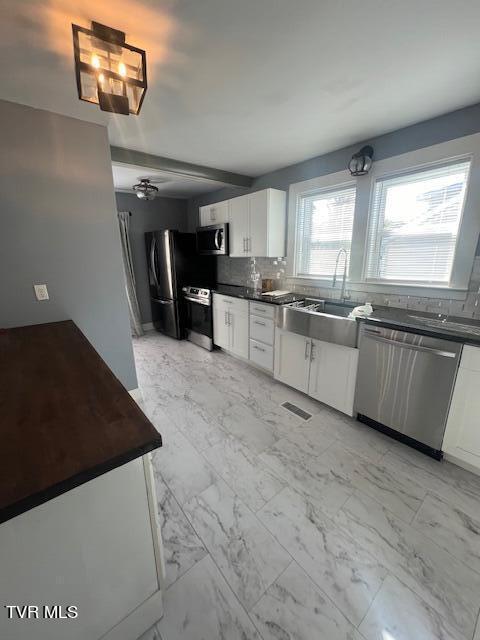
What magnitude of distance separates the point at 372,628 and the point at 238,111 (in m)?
2.92

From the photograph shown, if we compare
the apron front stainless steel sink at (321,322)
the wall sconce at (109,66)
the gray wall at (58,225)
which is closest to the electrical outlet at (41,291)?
the gray wall at (58,225)

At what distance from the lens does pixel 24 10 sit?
107 cm

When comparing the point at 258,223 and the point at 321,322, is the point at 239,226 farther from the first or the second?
the point at 321,322

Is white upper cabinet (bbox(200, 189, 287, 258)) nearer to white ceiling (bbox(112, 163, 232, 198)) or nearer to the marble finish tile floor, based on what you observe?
white ceiling (bbox(112, 163, 232, 198))

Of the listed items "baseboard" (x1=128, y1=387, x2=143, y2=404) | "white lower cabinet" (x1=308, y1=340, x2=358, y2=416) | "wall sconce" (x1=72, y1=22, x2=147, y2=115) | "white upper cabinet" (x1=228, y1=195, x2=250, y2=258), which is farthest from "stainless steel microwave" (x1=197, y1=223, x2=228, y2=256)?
"wall sconce" (x1=72, y1=22, x2=147, y2=115)

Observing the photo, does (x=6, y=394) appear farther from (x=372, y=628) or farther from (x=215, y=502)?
(x=372, y=628)

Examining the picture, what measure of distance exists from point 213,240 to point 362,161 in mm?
2087

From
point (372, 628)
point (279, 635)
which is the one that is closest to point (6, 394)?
point (279, 635)

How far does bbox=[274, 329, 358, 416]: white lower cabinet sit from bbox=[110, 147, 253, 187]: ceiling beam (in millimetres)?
2053

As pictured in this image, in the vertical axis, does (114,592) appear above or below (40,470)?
below

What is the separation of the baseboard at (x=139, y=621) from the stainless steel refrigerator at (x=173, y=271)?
3.48m

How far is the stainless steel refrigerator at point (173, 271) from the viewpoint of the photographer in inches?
157

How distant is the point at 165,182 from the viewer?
3.68m

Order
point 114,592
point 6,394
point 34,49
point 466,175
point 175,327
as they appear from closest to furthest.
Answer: point 114,592 < point 6,394 < point 34,49 < point 466,175 < point 175,327
